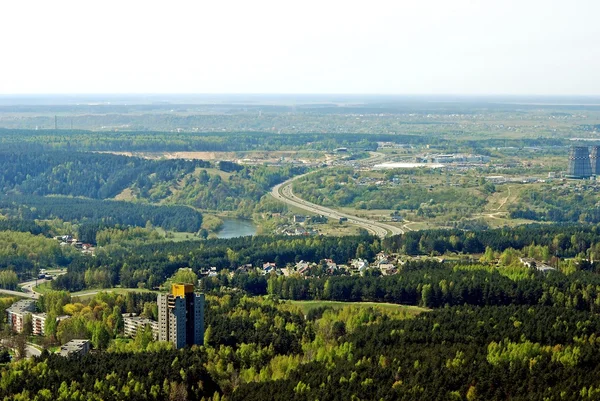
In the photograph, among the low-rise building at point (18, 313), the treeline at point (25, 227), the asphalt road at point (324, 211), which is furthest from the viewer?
the asphalt road at point (324, 211)

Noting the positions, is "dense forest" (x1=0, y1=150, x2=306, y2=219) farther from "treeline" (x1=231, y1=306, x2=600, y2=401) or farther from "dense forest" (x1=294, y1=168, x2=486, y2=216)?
"treeline" (x1=231, y1=306, x2=600, y2=401)

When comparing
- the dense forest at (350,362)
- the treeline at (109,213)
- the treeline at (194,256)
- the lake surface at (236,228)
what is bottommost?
the lake surface at (236,228)

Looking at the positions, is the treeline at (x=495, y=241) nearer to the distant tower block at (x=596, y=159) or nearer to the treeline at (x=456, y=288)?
the treeline at (x=456, y=288)

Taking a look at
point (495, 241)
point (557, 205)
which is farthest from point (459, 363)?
point (557, 205)

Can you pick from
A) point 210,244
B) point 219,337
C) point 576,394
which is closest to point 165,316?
point 219,337

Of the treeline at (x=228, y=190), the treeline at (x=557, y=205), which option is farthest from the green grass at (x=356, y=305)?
the treeline at (x=228, y=190)

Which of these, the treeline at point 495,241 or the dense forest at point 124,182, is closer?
A: the treeline at point 495,241
